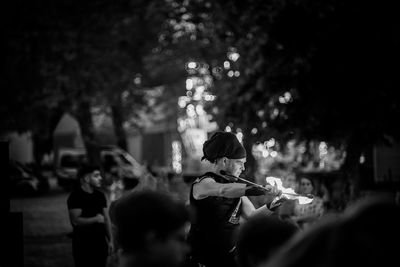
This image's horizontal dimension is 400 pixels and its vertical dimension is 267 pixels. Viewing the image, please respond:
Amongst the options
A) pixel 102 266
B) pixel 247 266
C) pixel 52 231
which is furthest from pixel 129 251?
pixel 52 231

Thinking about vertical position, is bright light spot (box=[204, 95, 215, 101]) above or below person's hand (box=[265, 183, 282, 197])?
above

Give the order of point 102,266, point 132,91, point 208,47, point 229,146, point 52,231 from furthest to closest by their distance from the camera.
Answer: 1. point 132,91
2. point 208,47
3. point 52,231
4. point 102,266
5. point 229,146

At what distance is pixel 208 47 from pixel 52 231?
361 inches

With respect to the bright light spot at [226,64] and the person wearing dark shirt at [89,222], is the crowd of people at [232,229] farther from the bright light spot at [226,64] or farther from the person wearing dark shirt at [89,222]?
the bright light spot at [226,64]

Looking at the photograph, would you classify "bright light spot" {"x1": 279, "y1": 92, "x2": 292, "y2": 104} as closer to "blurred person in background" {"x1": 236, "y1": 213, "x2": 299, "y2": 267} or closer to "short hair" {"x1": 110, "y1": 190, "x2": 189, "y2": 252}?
"blurred person in background" {"x1": 236, "y1": 213, "x2": 299, "y2": 267}

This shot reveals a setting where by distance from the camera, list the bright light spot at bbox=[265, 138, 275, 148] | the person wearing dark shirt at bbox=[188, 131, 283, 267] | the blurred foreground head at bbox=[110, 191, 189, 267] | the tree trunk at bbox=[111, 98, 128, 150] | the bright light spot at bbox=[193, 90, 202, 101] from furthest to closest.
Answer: the tree trunk at bbox=[111, 98, 128, 150]
the bright light spot at bbox=[193, 90, 202, 101]
the bright light spot at bbox=[265, 138, 275, 148]
the person wearing dark shirt at bbox=[188, 131, 283, 267]
the blurred foreground head at bbox=[110, 191, 189, 267]

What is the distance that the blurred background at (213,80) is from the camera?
46.2ft

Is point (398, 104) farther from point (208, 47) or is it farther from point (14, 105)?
point (14, 105)

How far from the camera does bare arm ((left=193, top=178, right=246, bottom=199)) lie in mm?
4512

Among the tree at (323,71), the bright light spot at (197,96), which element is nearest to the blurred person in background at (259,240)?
the tree at (323,71)

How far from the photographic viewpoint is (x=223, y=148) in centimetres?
482

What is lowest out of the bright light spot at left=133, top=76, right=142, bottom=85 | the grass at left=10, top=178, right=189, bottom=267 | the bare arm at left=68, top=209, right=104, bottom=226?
the grass at left=10, top=178, right=189, bottom=267

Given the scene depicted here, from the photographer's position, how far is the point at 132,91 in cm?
2955

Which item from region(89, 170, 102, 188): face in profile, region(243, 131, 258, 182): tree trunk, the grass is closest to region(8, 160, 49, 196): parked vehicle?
the grass
